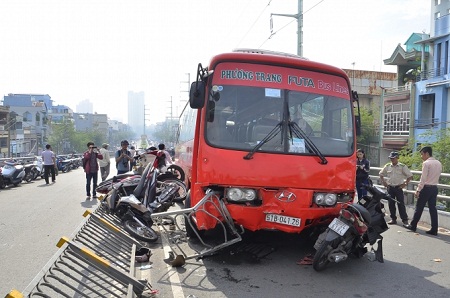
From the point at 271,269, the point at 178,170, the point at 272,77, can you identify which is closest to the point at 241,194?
the point at 271,269

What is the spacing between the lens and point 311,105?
5.83m

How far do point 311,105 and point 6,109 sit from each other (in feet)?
154

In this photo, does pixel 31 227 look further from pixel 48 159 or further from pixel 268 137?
pixel 48 159

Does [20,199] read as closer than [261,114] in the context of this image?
No

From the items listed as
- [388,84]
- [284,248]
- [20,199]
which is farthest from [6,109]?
[284,248]

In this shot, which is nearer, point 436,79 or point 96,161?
point 96,161

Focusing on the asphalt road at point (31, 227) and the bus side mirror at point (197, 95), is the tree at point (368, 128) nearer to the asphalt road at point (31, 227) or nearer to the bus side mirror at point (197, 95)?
the asphalt road at point (31, 227)

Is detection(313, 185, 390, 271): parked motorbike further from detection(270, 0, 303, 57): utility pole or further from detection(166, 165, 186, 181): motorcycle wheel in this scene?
detection(270, 0, 303, 57): utility pole

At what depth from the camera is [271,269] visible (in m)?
5.35

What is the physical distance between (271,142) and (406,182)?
14.7 ft

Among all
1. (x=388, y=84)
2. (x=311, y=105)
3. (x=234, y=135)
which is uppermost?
(x=388, y=84)

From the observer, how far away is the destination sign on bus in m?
5.68

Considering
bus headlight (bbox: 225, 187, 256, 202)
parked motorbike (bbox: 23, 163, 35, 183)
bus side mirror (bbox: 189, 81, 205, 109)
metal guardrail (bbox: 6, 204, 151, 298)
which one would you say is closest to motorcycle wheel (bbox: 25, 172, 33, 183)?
parked motorbike (bbox: 23, 163, 35, 183)

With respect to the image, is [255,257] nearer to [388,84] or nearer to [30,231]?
[30,231]
